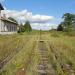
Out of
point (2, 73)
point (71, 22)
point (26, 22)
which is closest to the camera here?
point (2, 73)

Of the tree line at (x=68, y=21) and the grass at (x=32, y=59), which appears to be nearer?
the grass at (x=32, y=59)

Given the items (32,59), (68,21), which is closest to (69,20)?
(68,21)

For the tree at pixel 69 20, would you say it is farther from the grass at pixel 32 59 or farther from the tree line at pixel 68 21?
the grass at pixel 32 59

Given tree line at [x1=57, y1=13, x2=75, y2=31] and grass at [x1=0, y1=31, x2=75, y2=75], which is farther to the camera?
tree line at [x1=57, y1=13, x2=75, y2=31]

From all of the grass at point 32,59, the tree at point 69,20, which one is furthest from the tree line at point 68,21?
the grass at point 32,59

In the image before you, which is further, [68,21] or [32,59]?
[68,21]

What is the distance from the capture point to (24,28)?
95312 millimetres

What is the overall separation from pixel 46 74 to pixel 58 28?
125 metres

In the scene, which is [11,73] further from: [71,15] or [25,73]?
[71,15]

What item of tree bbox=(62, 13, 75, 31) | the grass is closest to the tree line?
tree bbox=(62, 13, 75, 31)

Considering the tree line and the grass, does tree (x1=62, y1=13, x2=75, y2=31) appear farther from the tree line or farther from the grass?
the grass

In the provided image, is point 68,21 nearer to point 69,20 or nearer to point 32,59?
point 69,20

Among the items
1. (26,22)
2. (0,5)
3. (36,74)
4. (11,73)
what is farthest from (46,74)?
(26,22)

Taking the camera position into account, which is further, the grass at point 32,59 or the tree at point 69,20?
the tree at point 69,20
